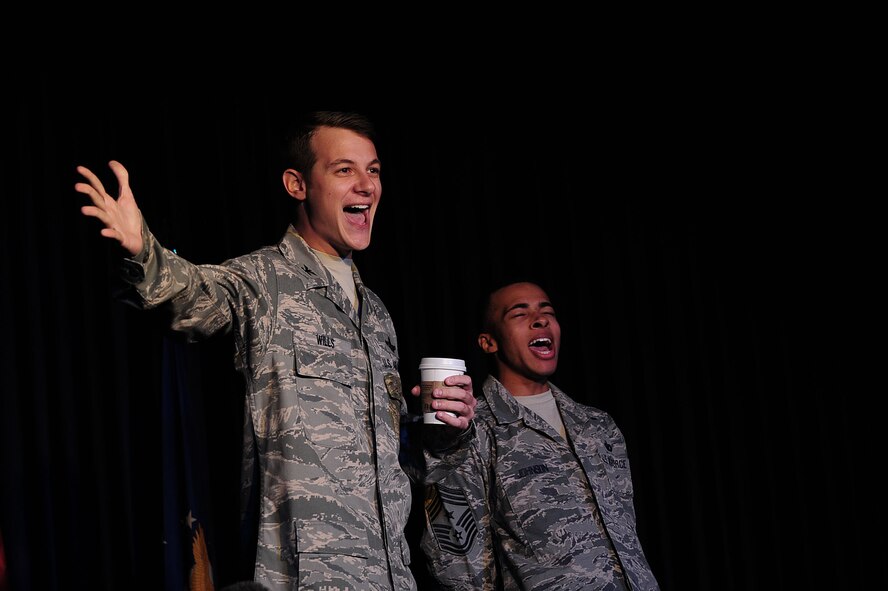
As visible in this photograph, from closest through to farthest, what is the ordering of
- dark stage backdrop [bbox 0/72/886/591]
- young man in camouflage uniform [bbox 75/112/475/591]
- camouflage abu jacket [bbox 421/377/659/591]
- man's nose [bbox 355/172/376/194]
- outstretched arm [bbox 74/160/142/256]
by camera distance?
1. outstretched arm [bbox 74/160/142/256]
2. young man in camouflage uniform [bbox 75/112/475/591]
3. man's nose [bbox 355/172/376/194]
4. camouflage abu jacket [bbox 421/377/659/591]
5. dark stage backdrop [bbox 0/72/886/591]

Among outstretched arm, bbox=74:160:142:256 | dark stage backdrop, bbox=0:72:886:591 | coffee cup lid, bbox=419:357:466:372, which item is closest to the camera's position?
outstretched arm, bbox=74:160:142:256

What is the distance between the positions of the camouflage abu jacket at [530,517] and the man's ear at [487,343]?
0.37m

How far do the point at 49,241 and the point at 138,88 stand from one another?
653 mm

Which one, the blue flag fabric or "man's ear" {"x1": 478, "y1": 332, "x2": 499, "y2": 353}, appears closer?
the blue flag fabric

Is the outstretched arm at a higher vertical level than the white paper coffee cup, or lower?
higher

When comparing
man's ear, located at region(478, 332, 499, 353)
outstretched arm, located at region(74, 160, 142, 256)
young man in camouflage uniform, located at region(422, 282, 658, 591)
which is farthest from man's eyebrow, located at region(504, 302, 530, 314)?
outstretched arm, located at region(74, 160, 142, 256)

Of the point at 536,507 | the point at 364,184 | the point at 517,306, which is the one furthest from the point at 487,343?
the point at 364,184

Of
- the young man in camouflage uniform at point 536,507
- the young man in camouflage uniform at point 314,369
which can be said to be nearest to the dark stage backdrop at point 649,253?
the young man in camouflage uniform at point 536,507

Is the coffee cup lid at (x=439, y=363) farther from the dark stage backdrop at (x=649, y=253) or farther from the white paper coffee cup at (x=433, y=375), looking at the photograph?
the dark stage backdrop at (x=649, y=253)

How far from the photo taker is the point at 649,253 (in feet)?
14.8

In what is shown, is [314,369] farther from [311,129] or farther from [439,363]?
[311,129]

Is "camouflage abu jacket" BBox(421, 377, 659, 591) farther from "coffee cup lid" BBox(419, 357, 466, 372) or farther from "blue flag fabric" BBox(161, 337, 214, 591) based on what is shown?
"coffee cup lid" BBox(419, 357, 466, 372)

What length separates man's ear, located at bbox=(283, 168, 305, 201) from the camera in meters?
2.56

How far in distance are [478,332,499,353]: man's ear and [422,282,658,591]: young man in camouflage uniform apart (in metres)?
0.19
